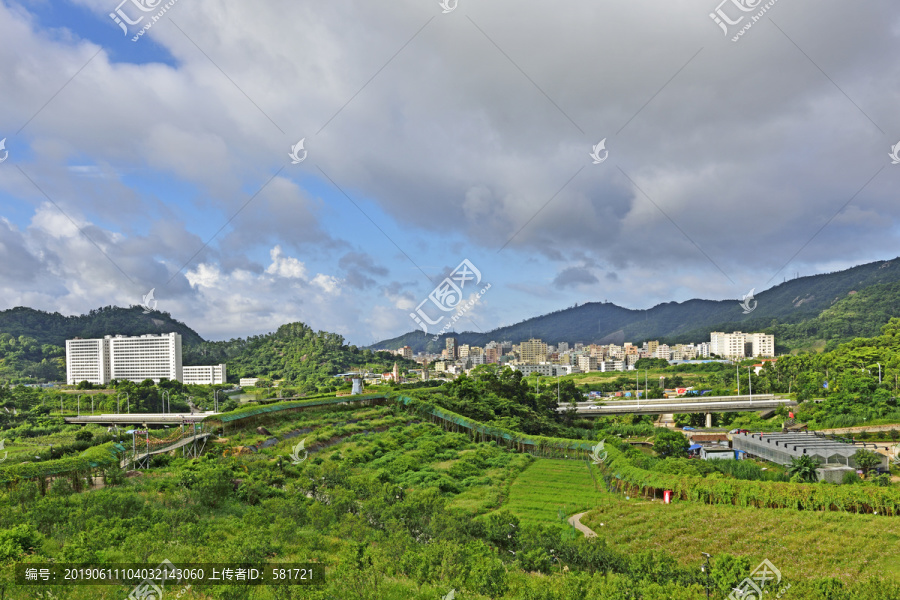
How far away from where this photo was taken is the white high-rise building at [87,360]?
78188 mm

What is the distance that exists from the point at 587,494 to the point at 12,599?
66.5 ft

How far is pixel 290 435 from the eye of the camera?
3020cm

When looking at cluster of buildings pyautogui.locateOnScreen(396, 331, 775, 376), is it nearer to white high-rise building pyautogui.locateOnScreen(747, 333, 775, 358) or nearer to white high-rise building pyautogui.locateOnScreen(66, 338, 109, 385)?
white high-rise building pyautogui.locateOnScreen(747, 333, 775, 358)

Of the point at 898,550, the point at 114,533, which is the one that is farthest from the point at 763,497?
the point at 114,533

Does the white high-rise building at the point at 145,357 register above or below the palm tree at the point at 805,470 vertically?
above

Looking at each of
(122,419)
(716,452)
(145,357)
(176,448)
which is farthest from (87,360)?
(716,452)

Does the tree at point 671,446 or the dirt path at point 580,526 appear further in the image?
the tree at point 671,446

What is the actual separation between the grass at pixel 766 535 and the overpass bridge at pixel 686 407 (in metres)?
27.9

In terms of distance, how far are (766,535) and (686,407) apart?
32.2 metres

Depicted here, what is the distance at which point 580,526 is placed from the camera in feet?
64.2

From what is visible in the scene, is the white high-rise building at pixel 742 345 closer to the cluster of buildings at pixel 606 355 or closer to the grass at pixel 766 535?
the cluster of buildings at pixel 606 355

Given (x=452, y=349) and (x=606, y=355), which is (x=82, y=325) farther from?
(x=606, y=355)

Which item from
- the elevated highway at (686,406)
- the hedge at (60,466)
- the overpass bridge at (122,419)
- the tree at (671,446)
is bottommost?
the elevated highway at (686,406)

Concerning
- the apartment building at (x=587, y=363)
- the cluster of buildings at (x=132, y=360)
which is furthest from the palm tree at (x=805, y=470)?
the apartment building at (x=587, y=363)
